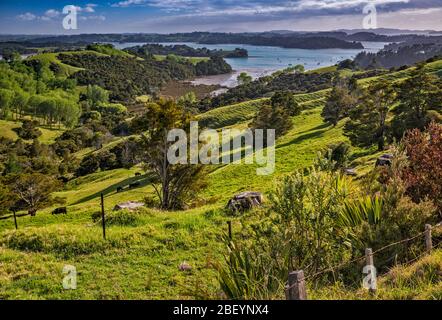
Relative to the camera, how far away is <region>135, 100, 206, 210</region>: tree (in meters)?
26.2

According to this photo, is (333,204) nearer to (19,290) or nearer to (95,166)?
(19,290)

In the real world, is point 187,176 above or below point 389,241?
below

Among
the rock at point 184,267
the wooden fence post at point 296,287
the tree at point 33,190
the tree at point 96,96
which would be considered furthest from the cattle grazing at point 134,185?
the tree at point 96,96

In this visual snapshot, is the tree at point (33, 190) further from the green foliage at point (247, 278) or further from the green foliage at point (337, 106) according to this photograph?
the green foliage at point (247, 278)

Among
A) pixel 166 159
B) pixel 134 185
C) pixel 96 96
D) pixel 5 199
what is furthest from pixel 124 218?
pixel 96 96

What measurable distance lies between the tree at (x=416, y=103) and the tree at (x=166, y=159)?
1934cm

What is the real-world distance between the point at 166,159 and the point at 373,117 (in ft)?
86.9

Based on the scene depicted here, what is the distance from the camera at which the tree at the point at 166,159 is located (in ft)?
86.0

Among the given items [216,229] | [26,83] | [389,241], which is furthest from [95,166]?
[26,83]

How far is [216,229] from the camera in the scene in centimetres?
1602

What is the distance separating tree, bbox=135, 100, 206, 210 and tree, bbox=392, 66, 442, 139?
19.3 m

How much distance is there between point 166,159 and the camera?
27.3 meters

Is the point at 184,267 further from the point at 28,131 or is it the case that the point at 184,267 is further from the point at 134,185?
the point at 28,131
